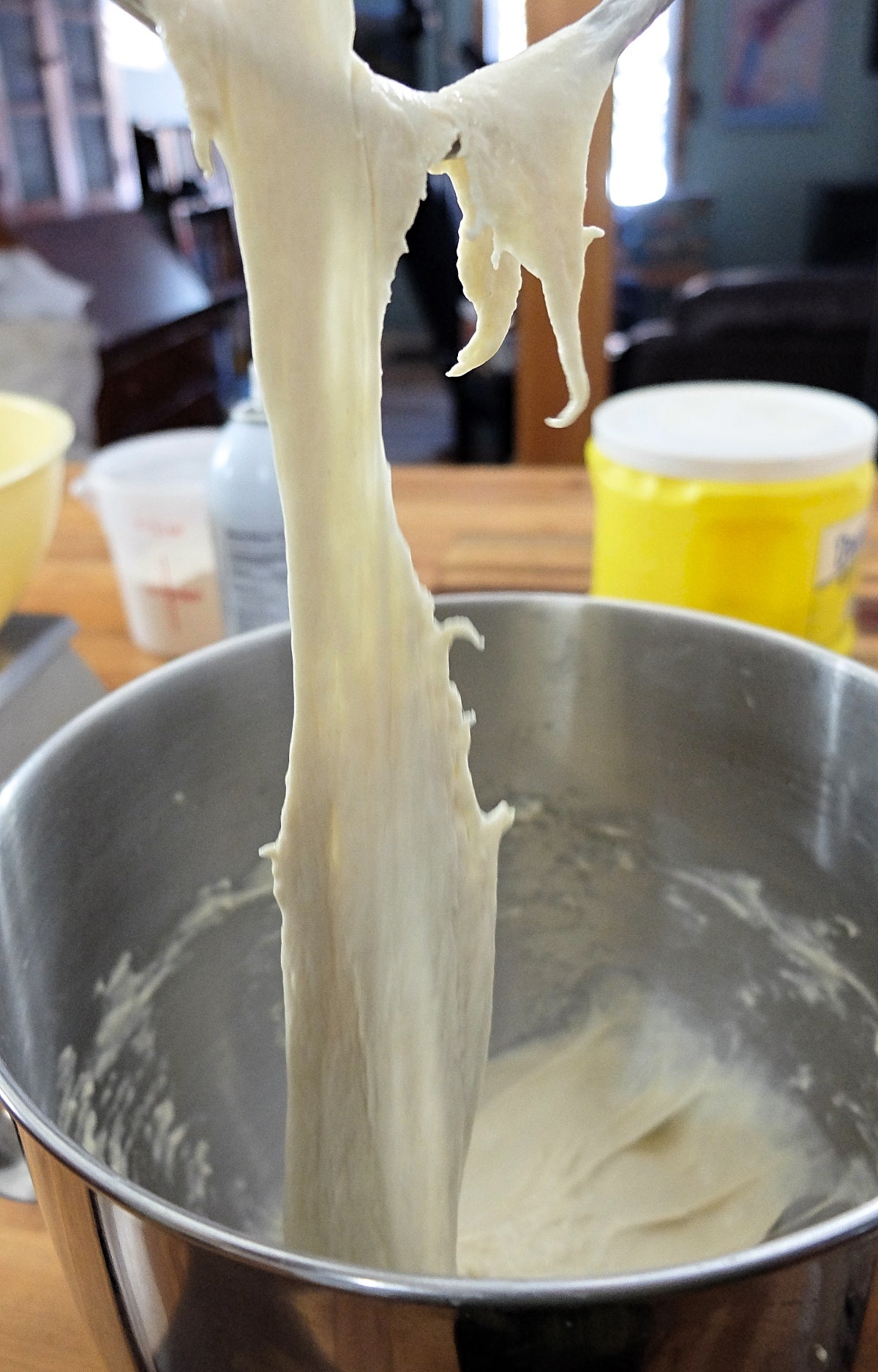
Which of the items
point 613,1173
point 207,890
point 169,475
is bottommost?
point 613,1173

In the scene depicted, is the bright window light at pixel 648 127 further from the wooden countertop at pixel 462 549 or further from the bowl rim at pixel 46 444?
the bowl rim at pixel 46 444

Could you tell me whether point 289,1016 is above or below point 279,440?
below

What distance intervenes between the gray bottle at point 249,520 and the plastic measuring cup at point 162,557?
8 cm

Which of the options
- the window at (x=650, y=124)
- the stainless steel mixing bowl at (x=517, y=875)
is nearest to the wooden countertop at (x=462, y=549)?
the stainless steel mixing bowl at (x=517, y=875)

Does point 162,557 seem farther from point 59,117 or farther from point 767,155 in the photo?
point 767,155

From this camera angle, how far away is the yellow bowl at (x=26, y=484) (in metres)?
0.58

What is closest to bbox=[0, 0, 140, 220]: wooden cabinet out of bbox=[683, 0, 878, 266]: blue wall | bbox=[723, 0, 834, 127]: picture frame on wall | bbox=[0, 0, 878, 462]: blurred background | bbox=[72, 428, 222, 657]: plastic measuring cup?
bbox=[0, 0, 878, 462]: blurred background

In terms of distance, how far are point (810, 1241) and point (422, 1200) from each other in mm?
247

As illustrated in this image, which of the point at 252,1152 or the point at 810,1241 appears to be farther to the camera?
the point at 252,1152

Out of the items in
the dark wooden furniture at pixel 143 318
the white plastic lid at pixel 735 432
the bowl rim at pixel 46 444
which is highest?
the bowl rim at pixel 46 444

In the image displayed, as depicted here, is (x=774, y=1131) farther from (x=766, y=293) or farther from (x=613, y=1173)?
(x=766, y=293)

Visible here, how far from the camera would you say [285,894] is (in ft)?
1.36

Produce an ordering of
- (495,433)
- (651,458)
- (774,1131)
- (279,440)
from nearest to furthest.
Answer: (279,440)
(774,1131)
(651,458)
(495,433)

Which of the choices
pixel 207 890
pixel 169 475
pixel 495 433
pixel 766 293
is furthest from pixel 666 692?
pixel 495 433
